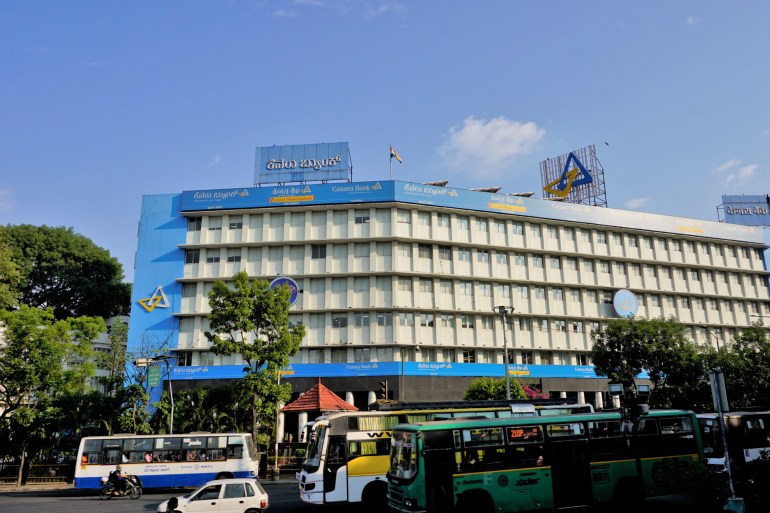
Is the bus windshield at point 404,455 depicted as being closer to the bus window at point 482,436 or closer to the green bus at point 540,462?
the green bus at point 540,462

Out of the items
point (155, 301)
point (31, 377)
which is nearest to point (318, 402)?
point (31, 377)

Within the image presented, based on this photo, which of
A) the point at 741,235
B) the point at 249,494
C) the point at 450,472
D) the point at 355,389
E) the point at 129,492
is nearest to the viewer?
the point at 450,472

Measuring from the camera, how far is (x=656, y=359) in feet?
124

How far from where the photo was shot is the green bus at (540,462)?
1477 cm

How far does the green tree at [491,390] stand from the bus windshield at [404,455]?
26.0 metres

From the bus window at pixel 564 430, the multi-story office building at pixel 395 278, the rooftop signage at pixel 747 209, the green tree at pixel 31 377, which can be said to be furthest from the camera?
the rooftop signage at pixel 747 209

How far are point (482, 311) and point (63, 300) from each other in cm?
4844

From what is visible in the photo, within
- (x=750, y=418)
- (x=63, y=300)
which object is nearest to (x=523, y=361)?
(x=750, y=418)

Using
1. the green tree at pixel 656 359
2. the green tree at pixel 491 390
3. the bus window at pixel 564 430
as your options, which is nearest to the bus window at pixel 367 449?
the bus window at pixel 564 430

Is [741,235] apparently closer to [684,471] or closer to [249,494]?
[684,471]

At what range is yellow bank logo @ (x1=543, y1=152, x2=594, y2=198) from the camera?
58.6m

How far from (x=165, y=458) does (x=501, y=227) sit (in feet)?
119

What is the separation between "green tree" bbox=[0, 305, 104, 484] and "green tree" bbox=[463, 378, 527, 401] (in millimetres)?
27761

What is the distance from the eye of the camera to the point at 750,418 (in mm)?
22484
